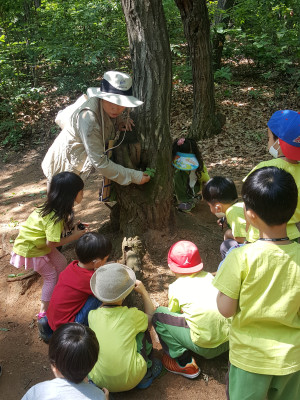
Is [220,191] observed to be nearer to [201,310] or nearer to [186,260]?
[186,260]

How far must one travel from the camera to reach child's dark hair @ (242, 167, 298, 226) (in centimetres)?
167

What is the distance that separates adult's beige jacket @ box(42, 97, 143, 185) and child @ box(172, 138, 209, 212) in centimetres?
115

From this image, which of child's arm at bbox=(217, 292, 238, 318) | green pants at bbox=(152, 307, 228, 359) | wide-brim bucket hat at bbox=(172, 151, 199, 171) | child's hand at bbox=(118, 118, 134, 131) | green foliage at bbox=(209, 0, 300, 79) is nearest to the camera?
child's arm at bbox=(217, 292, 238, 318)

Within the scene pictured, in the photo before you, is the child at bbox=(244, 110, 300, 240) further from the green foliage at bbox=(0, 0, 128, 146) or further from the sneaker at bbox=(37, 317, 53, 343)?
the green foliage at bbox=(0, 0, 128, 146)

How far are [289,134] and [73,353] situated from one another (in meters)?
2.02

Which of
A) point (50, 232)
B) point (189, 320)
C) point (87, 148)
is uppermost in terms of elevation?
point (87, 148)

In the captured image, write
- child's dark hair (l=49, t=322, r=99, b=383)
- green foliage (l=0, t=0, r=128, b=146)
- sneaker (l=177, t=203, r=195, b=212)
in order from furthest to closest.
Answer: green foliage (l=0, t=0, r=128, b=146)
sneaker (l=177, t=203, r=195, b=212)
child's dark hair (l=49, t=322, r=99, b=383)

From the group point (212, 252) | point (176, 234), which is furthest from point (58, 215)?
point (212, 252)

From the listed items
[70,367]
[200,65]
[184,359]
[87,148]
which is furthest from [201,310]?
[200,65]

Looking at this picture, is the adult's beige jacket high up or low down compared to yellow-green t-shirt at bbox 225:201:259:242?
up

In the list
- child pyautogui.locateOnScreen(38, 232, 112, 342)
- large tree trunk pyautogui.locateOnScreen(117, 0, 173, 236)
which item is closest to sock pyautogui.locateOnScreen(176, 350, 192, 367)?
child pyautogui.locateOnScreen(38, 232, 112, 342)

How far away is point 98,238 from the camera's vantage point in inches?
116

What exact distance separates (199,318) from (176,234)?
4.84 feet

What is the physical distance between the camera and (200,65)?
7.14 metres
